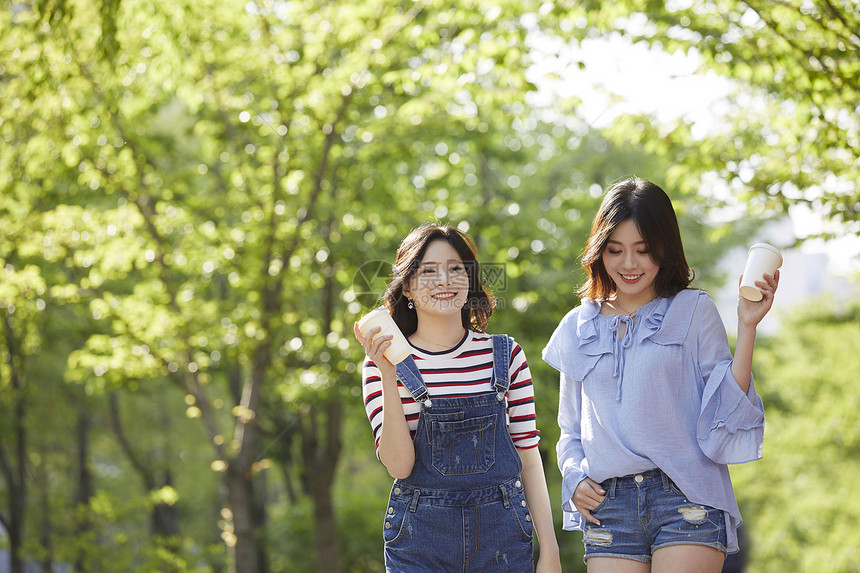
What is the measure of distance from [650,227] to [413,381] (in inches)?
34.8

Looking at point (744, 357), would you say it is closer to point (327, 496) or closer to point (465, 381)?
point (465, 381)

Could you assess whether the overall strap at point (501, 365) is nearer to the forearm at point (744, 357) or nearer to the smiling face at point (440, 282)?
the smiling face at point (440, 282)

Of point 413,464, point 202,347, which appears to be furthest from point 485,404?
point 202,347

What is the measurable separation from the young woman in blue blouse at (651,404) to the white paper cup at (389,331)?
0.57 m

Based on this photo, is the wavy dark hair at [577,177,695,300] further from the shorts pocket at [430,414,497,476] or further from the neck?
the shorts pocket at [430,414,497,476]

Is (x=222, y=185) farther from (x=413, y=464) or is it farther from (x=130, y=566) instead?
(x=413, y=464)

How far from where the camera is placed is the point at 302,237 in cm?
791

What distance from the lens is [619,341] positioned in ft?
8.20

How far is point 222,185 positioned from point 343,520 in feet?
21.1

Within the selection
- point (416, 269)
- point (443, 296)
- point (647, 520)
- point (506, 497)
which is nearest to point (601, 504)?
point (647, 520)

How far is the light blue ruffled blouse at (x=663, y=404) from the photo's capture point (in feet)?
7.50

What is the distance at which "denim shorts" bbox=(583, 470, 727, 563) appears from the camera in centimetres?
227

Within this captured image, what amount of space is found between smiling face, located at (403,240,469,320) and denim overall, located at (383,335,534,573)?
0.21m

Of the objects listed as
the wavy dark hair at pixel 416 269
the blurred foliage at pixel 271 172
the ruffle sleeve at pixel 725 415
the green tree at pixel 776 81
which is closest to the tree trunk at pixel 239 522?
the blurred foliage at pixel 271 172
